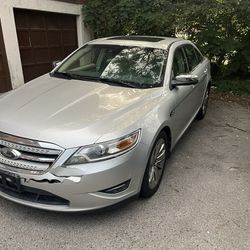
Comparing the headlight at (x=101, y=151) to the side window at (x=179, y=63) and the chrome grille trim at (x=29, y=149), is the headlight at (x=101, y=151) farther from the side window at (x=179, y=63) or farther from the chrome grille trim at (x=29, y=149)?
the side window at (x=179, y=63)

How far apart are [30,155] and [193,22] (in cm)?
678

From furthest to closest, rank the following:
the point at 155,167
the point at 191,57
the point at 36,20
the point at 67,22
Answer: the point at 67,22, the point at 36,20, the point at 191,57, the point at 155,167

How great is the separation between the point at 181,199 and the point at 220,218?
0.45m

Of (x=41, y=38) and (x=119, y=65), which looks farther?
(x=41, y=38)

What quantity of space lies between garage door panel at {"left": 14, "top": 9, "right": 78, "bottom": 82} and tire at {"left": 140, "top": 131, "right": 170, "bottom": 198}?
5.33 metres

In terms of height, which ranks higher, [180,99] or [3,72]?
[180,99]

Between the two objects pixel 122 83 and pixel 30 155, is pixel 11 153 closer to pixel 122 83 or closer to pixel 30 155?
pixel 30 155

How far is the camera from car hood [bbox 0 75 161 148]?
2.53 m

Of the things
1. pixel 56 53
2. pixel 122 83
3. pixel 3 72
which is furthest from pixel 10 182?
pixel 56 53

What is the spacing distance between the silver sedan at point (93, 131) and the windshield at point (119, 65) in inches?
0.5

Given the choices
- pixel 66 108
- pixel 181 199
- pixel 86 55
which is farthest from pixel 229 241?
pixel 86 55

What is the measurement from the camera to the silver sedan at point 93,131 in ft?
8.08

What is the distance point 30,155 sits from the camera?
2508 mm

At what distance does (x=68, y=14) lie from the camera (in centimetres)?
874
